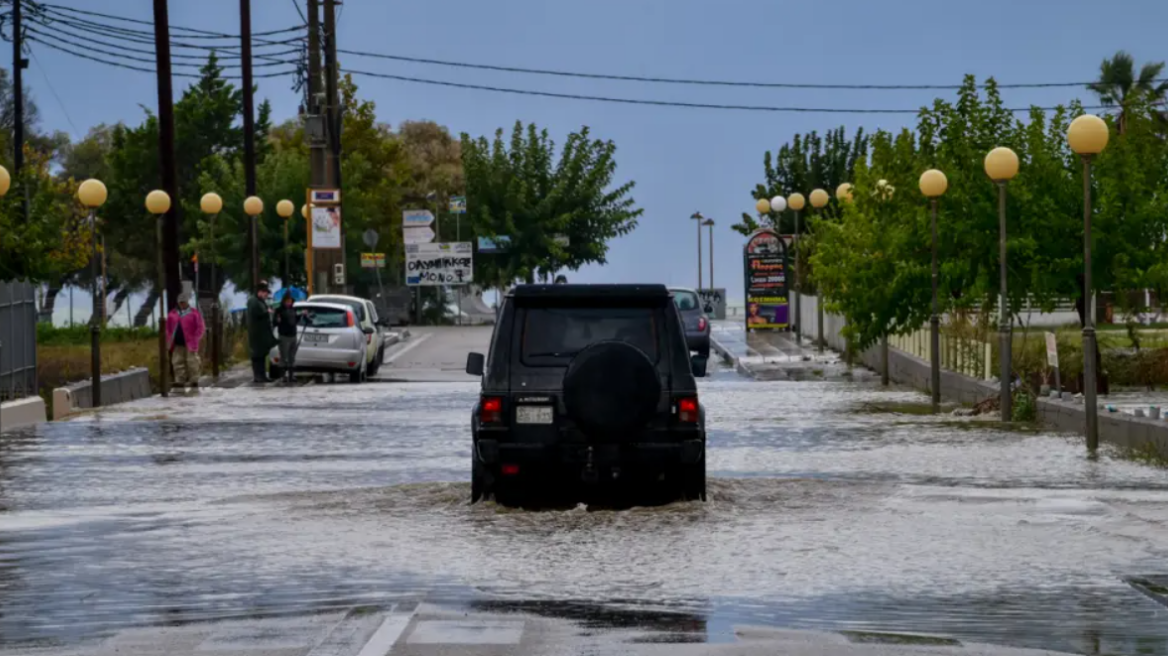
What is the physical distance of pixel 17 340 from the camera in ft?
113

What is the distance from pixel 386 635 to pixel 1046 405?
18253mm

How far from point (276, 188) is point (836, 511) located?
214 ft

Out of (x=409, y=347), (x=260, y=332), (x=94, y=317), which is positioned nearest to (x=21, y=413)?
(x=94, y=317)

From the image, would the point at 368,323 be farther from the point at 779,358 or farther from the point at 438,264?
the point at 438,264

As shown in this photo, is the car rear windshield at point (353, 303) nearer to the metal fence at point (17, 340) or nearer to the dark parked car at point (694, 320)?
the dark parked car at point (694, 320)

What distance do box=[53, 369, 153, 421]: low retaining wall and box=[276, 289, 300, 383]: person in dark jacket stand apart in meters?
2.73

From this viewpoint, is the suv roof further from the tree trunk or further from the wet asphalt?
the tree trunk

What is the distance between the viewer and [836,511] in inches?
664

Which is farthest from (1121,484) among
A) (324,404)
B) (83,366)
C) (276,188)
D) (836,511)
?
(276,188)

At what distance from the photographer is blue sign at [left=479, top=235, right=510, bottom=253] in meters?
93.0

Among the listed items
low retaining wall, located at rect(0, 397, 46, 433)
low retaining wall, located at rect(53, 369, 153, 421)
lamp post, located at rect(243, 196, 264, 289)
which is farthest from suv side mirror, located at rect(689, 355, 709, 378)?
lamp post, located at rect(243, 196, 264, 289)

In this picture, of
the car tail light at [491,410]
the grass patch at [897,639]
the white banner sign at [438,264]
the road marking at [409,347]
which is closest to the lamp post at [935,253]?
the car tail light at [491,410]

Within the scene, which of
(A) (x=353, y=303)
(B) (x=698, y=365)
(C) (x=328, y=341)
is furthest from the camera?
(A) (x=353, y=303)

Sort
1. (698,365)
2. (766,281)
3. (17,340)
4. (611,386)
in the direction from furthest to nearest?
(766,281) → (17,340) → (698,365) → (611,386)
